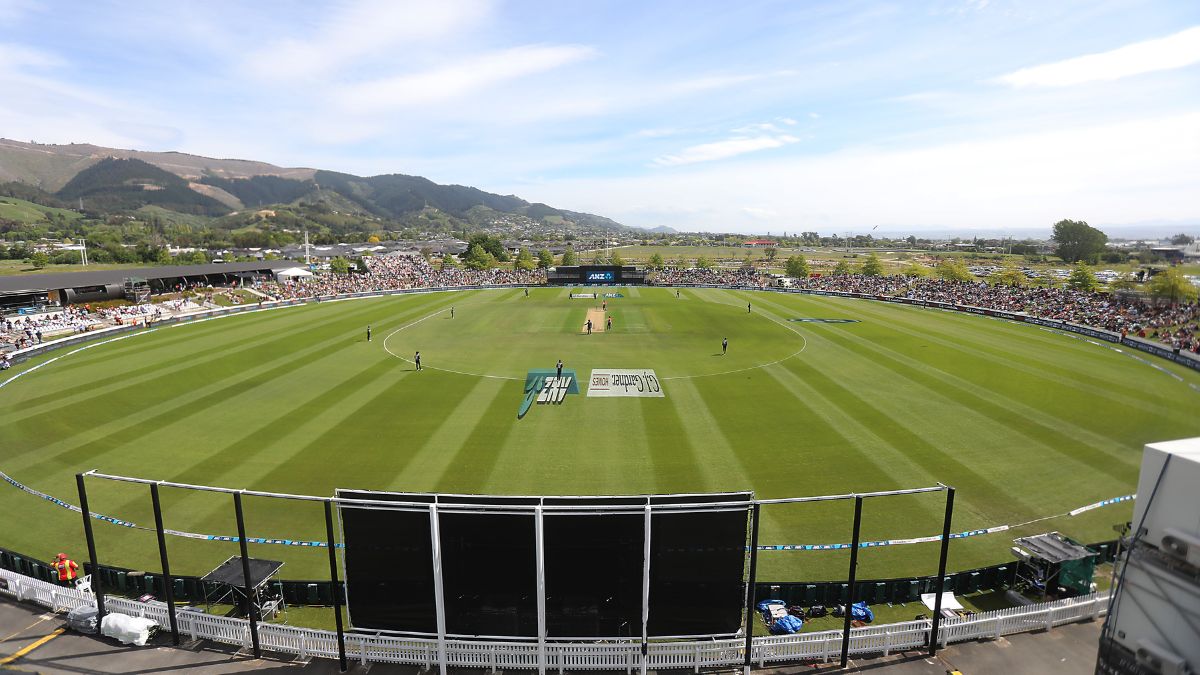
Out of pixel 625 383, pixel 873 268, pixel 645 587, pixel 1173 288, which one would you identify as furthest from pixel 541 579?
pixel 873 268

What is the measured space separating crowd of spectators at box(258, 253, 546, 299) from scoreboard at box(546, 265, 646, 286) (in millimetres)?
4641

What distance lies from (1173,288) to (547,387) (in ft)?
257

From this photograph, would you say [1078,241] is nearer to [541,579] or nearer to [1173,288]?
[1173,288]

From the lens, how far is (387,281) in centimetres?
9881

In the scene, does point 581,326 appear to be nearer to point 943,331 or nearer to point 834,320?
point 834,320

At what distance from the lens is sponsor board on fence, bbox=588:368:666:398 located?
107ft

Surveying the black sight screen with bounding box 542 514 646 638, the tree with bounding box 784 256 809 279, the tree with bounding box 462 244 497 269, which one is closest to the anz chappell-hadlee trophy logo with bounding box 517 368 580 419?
the black sight screen with bounding box 542 514 646 638

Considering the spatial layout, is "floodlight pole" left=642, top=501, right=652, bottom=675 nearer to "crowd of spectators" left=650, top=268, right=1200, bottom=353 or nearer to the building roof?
"crowd of spectators" left=650, top=268, right=1200, bottom=353

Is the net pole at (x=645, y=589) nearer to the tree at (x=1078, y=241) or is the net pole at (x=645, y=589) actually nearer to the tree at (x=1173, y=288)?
the tree at (x=1173, y=288)

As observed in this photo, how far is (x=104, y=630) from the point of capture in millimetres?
12031

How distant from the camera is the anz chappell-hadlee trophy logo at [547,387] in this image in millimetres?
30828

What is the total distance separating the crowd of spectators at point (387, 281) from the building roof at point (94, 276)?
271 inches

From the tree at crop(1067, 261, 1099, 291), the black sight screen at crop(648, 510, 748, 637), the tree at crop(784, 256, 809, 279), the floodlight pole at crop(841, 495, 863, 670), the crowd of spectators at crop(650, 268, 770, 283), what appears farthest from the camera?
the tree at crop(784, 256, 809, 279)

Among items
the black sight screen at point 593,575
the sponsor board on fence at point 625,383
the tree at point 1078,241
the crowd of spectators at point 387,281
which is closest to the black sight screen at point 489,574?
the black sight screen at point 593,575
